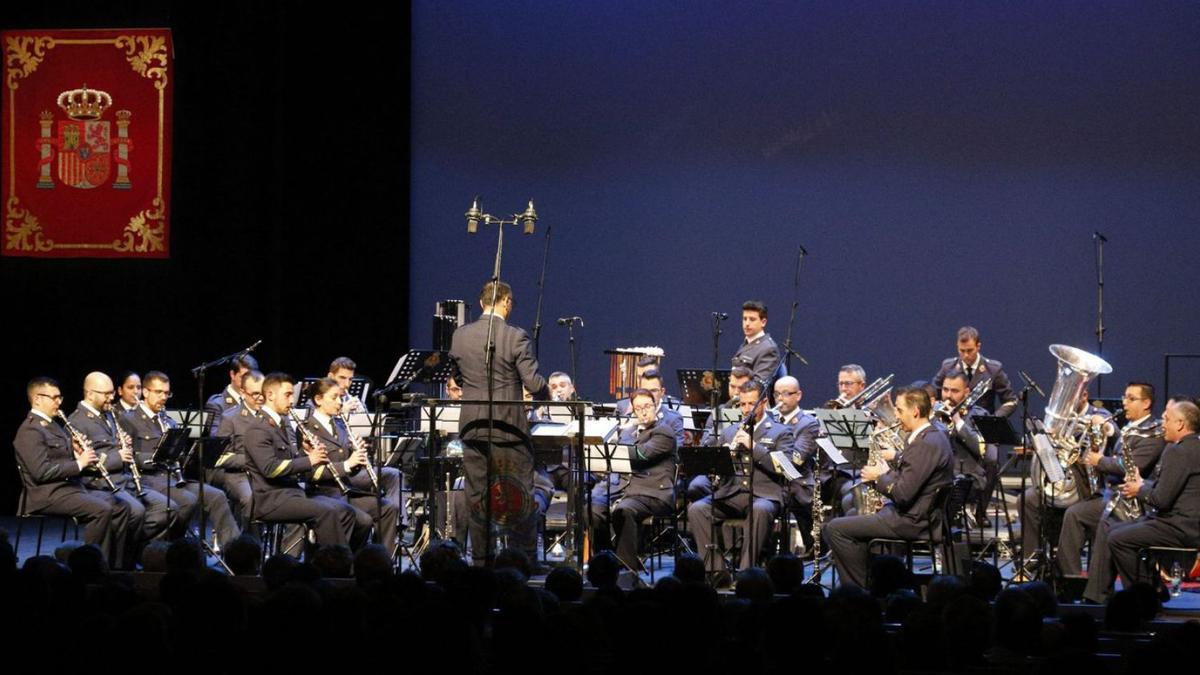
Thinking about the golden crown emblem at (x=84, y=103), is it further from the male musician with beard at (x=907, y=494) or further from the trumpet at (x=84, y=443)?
the male musician with beard at (x=907, y=494)

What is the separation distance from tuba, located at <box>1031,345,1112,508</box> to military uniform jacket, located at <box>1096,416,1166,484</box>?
0.22 metres

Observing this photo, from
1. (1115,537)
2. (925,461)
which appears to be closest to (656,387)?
(925,461)

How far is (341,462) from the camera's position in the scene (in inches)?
346

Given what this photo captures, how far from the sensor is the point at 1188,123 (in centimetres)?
1168

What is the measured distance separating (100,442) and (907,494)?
5204 mm

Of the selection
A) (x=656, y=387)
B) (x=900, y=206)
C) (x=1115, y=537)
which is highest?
(x=900, y=206)

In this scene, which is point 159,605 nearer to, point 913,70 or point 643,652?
point 643,652

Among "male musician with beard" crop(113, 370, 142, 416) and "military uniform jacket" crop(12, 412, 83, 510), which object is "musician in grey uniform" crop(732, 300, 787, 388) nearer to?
"male musician with beard" crop(113, 370, 142, 416)

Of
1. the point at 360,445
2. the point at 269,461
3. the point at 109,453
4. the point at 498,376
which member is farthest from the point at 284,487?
the point at 498,376

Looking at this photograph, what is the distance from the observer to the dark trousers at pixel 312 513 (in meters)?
8.20

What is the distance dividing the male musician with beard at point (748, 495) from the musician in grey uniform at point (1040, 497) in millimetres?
1575

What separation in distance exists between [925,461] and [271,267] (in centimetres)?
656

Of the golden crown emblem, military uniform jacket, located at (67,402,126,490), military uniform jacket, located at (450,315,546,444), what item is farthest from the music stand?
the golden crown emblem

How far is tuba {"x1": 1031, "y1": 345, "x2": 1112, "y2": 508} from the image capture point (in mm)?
8141
